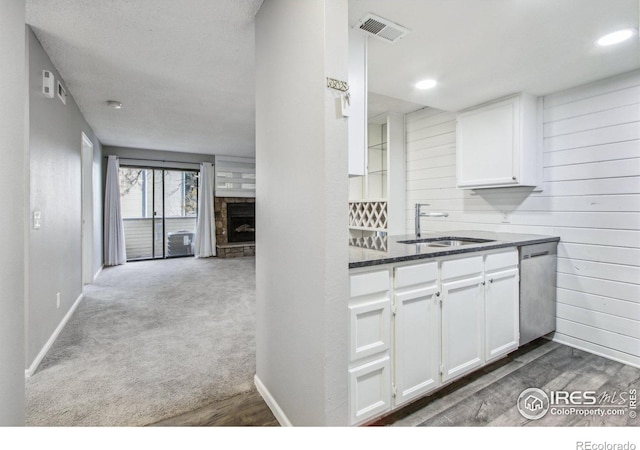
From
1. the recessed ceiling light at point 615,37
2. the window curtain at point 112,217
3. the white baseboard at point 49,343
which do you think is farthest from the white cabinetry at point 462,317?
the window curtain at point 112,217

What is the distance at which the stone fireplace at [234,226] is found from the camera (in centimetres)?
707

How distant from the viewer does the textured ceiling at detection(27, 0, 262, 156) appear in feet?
6.21

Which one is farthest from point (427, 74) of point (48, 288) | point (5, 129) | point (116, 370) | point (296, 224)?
point (48, 288)

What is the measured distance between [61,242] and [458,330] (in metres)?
3.48

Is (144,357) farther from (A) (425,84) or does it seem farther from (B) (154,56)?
(A) (425,84)

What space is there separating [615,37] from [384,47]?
137 centimetres

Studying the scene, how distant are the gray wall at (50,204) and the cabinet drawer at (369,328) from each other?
2268 mm

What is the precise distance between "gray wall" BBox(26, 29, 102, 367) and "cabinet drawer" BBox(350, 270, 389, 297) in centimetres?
229

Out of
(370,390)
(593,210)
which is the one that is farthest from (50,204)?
(593,210)

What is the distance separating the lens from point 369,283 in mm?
1494

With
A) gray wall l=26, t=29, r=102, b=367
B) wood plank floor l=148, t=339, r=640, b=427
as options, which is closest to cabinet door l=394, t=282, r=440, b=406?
wood plank floor l=148, t=339, r=640, b=427

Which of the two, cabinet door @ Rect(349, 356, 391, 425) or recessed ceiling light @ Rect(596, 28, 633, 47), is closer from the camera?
cabinet door @ Rect(349, 356, 391, 425)

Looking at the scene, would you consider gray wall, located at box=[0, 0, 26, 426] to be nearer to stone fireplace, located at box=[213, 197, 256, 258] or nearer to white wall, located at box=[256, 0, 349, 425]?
white wall, located at box=[256, 0, 349, 425]

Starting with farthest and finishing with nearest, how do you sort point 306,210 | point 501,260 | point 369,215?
point 369,215, point 501,260, point 306,210
